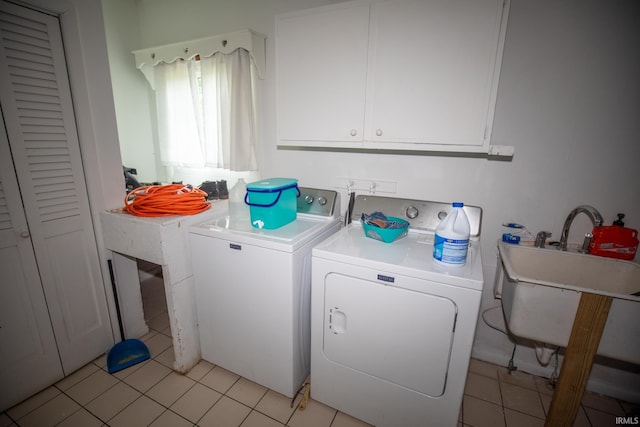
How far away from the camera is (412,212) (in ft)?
5.85

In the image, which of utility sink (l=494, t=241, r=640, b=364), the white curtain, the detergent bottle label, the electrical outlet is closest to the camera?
utility sink (l=494, t=241, r=640, b=364)

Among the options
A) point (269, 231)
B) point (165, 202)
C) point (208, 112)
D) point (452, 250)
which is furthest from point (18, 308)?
point (452, 250)

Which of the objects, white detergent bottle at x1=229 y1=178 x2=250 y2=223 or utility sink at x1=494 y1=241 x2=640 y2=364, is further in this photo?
white detergent bottle at x1=229 y1=178 x2=250 y2=223

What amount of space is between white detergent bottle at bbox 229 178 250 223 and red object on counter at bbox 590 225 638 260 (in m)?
2.07

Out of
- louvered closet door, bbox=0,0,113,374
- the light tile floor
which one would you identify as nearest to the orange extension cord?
louvered closet door, bbox=0,0,113,374

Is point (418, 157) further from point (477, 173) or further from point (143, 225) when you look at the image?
point (143, 225)

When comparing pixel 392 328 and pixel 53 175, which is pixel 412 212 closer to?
pixel 392 328

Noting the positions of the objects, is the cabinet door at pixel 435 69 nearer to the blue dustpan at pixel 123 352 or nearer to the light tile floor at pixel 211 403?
the light tile floor at pixel 211 403

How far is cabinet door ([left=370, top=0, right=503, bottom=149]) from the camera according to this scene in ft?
4.43

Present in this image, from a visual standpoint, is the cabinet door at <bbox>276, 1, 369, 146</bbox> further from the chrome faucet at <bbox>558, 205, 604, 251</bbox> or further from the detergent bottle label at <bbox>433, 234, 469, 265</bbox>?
the chrome faucet at <bbox>558, 205, 604, 251</bbox>

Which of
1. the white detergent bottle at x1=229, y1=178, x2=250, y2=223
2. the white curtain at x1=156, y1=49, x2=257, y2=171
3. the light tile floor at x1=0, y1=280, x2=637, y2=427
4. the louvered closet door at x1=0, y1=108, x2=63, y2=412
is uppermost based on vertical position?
the white curtain at x1=156, y1=49, x2=257, y2=171

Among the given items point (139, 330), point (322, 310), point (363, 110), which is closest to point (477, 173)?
point (363, 110)

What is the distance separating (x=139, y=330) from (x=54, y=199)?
1.18 metres

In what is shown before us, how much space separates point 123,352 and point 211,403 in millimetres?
832
